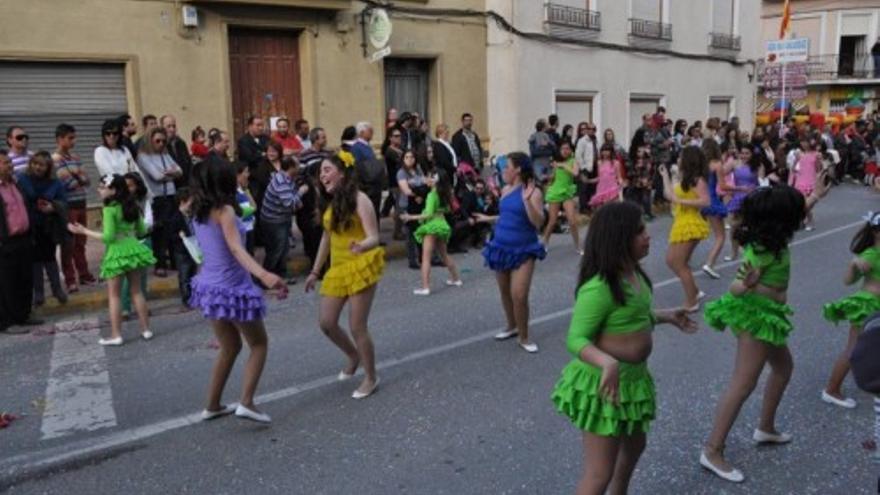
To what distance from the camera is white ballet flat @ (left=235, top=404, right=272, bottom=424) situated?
502 centimetres

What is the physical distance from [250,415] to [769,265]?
3210 millimetres

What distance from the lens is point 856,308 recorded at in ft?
15.1

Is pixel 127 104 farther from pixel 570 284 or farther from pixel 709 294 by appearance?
pixel 709 294

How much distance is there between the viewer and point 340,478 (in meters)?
4.30

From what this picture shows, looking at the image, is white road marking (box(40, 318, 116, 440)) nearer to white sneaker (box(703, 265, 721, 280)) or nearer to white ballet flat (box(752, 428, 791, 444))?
white ballet flat (box(752, 428, 791, 444))

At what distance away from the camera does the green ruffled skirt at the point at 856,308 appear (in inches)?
180

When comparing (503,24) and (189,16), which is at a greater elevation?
(503,24)

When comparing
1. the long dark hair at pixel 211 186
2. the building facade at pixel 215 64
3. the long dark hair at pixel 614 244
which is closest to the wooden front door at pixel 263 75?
the building facade at pixel 215 64

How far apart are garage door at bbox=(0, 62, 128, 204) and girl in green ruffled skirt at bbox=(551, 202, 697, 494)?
1048 cm

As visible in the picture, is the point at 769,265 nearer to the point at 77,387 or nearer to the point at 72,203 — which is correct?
the point at 77,387

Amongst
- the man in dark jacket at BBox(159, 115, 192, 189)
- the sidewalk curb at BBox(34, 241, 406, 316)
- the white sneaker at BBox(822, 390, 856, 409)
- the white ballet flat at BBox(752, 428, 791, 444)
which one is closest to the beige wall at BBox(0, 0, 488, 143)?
the man in dark jacket at BBox(159, 115, 192, 189)

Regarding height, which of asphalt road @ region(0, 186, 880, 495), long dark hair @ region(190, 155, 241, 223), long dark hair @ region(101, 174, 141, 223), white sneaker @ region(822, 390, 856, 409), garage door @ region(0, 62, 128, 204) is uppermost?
garage door @ region(0, 62, 128, 204)

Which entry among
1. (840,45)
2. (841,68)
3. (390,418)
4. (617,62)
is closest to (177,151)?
(390,418)

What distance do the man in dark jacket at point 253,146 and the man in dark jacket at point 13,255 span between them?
3.21 meters
